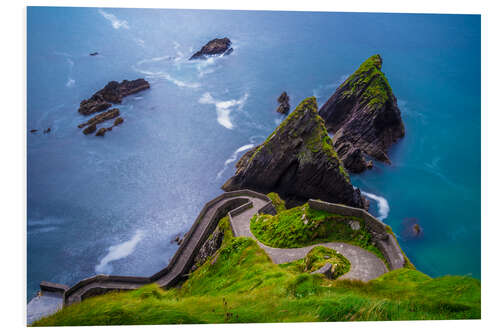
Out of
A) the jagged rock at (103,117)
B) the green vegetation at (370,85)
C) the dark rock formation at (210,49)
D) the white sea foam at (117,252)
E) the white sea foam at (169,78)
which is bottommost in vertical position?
the white sea foam at (117,252)

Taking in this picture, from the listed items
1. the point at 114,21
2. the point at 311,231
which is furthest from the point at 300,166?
the point at 114,21

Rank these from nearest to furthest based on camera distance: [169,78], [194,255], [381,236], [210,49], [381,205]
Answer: [381,236], [194,255], [210,49], [381,205], [169,78]

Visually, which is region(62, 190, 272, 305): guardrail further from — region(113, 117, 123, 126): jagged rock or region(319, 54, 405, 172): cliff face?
region(319, 54, 405, 172): cliff face

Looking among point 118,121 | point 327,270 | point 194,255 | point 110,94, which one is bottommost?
point 194,255

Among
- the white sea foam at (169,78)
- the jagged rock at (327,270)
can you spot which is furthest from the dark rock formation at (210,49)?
the jagged rock at (327,270)

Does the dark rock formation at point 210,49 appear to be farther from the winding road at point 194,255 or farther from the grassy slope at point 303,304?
the grassy slope at point 303,304

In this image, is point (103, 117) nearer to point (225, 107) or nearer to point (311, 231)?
point (225, 107)
